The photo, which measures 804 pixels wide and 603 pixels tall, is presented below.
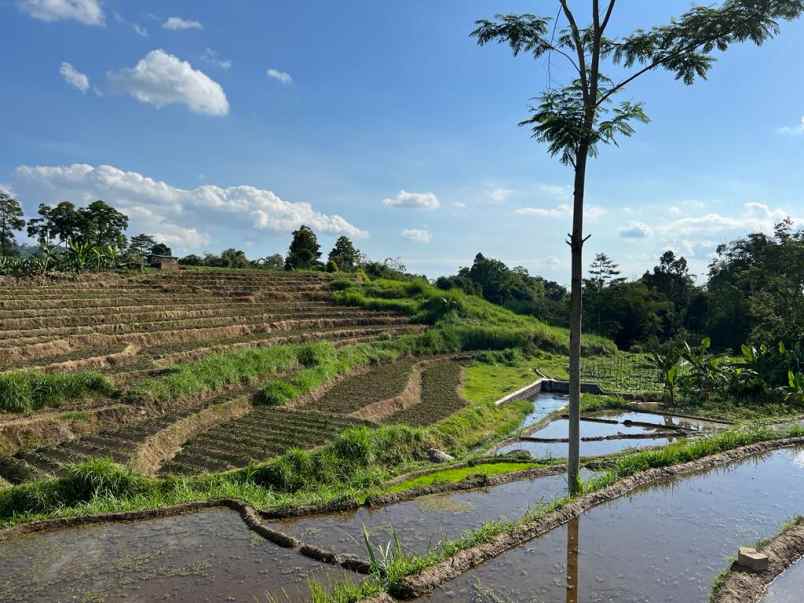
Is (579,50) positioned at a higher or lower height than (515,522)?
higher

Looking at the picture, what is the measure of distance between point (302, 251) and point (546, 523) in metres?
42.6

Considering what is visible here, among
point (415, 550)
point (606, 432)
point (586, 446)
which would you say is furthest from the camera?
point (606, 432)

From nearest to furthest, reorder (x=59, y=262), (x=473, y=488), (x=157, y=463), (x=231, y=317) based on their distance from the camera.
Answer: (x=473, y=488) < (x=157, y=463) < (x=231, y=317) < (x=59, y=262)

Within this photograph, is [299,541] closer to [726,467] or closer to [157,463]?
[157,463]

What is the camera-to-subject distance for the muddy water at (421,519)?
6.40 meters

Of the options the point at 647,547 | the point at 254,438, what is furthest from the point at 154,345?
the point at 647,547

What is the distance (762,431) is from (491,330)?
715 inches

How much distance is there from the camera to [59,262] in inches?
967

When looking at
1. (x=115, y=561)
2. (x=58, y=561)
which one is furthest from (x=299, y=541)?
(x=58, y=561)

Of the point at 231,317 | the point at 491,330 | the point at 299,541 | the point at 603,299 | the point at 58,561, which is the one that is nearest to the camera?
the point at 58,561

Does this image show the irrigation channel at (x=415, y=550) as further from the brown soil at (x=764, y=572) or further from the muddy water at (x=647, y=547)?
the brown soil at (x=764, y=572)

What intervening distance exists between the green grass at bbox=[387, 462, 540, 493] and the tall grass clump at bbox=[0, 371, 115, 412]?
6720mm

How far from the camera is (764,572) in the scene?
560 cm

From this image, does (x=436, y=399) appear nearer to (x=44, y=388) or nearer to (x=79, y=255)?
(x=44, y=388)
